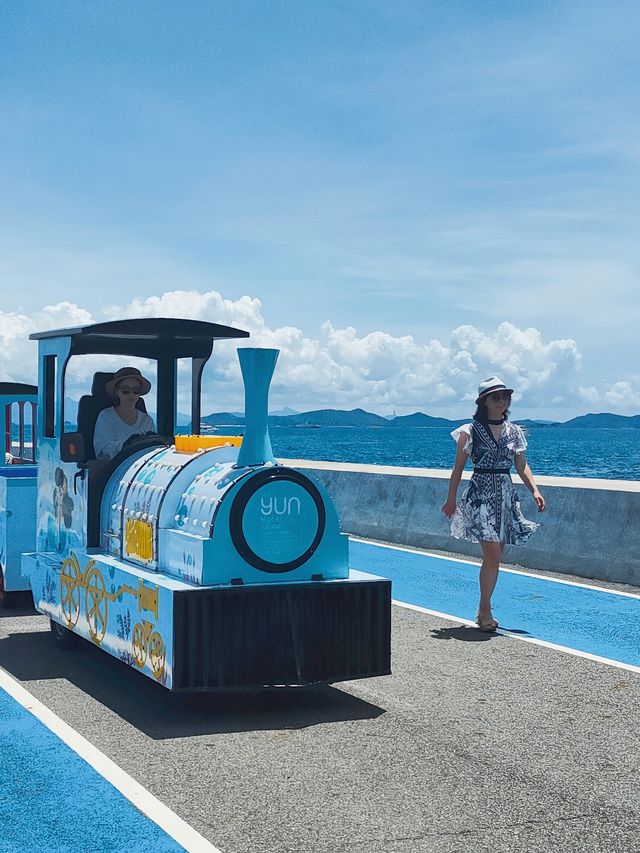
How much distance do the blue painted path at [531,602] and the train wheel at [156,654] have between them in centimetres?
349

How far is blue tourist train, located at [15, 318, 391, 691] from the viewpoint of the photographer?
20.6ft

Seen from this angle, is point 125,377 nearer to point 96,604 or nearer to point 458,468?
point 96,604

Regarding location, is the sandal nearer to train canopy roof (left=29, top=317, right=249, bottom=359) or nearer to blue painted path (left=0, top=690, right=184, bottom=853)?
train canopy roof (left=29, top=317, right=249, bottom=359)

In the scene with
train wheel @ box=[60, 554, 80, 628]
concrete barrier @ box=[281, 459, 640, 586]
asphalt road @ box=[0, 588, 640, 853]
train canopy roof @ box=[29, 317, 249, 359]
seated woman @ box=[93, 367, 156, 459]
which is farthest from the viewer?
concrete barrier @ box=[281, 459, 640, 586]

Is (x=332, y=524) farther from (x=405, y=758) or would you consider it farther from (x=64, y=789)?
(x=64, y=789)

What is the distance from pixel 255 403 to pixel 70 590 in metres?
2.17

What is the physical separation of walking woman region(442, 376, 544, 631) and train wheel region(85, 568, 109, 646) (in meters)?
3.03

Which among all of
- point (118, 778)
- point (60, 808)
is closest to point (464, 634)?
point (118, 778)

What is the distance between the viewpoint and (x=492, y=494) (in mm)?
9102

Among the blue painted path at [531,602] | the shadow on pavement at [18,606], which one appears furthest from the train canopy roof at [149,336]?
the blue painted path at [531,602]

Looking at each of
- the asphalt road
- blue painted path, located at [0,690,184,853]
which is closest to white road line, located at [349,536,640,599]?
the asphalt road

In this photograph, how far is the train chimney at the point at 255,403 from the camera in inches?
260

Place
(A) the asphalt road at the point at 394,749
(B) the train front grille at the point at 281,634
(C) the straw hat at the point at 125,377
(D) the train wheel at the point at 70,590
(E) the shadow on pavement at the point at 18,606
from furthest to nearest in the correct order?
Answer: (E) the shadow on pavement at the point at 18,606
(C) the straw hat at the point at 125,377
(D) the train wheel at the point at 70,590
(B) the train front grille at the point at 281,634
(A) the asphalt road at the point at 394,749

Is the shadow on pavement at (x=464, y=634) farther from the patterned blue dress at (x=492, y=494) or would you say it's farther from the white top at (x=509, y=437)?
the white top at (x=509, y=437)
